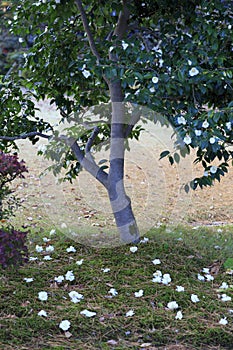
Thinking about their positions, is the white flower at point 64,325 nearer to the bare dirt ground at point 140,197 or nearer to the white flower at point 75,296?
the white flower at point 75,296

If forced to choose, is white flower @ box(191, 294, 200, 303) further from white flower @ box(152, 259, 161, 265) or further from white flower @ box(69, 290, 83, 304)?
white flower @ box(69, 290, 83, 304)

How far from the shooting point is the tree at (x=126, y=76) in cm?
313

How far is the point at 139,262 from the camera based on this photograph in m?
3.51

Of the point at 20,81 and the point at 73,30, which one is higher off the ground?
the point at 73,30

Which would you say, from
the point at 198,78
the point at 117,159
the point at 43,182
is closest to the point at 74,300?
the point at 117,159

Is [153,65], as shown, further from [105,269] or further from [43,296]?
[43,296]

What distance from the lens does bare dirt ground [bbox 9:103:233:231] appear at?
552cm

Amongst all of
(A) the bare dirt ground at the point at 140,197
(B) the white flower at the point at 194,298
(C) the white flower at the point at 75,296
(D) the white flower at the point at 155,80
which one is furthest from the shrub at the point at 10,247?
(A) the bare dirt ground at the point at 140,197

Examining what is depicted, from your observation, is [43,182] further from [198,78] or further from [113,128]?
[198,78]

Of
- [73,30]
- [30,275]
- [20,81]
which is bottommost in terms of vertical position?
[30,275]

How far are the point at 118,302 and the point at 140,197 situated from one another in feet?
11.1

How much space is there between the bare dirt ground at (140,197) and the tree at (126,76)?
3.40ft

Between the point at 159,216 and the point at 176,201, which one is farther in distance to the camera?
the point at 176,201

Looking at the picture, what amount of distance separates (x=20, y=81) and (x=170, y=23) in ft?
3.80
